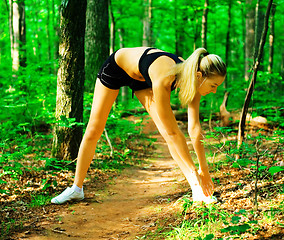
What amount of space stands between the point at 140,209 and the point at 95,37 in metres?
5.25

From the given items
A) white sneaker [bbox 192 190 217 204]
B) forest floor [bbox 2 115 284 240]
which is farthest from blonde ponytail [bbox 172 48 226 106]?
forest floor [bbox 2 115 284 240]

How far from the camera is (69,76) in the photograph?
4.19m

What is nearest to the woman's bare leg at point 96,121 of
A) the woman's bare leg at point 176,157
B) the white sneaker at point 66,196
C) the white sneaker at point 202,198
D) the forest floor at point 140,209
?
the white sneaker at point 66,196

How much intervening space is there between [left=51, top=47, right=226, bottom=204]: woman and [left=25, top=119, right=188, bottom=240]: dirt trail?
1.08ft

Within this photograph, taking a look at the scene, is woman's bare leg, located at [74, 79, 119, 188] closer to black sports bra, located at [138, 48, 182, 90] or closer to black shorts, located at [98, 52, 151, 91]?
black shorts, located at [98, 52, 151, 91]

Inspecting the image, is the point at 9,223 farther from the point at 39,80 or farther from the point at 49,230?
the point at 39,80

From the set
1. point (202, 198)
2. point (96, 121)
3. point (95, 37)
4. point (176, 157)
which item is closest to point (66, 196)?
point (96, 121)

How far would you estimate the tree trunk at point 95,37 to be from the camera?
7055mm

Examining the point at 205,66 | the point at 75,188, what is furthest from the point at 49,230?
the point at 205,66

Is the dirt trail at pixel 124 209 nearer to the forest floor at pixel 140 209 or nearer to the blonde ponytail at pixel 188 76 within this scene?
the forest floor at pixel 140 209

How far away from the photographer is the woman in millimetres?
2430

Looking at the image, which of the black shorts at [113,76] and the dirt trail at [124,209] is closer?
the dirt trail at [124,209]

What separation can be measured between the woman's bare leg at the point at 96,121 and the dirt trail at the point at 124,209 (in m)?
0.43

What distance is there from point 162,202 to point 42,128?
15.4ft
